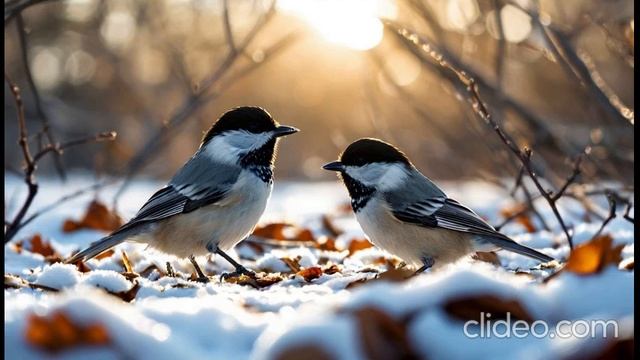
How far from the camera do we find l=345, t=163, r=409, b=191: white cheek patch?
3.85 metres

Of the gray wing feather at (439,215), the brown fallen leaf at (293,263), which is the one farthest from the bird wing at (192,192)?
the gray wing feather at (439,215)

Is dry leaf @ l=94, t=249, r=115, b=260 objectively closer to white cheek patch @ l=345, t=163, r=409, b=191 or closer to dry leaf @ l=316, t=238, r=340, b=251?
dry leaf @ l=316, t=238, r=340, b=251

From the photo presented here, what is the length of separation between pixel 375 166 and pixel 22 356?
8.24 ft

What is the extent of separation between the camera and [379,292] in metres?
1.61

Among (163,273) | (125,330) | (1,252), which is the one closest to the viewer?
(125,330)

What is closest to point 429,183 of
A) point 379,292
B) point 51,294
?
point 51,294

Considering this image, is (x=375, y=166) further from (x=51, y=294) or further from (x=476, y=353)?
(x=476, y=353)

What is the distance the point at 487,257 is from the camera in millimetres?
3971

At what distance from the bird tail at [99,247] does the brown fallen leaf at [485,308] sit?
6.59ft

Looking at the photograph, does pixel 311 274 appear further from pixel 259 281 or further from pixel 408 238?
pixel 408 238

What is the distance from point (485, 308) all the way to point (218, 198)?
229 centimetres

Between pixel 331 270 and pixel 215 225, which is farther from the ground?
pixel 215 225

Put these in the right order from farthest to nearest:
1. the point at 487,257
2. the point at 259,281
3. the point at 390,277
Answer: the point at 487,257
the point at 259,281
the point at 390,277

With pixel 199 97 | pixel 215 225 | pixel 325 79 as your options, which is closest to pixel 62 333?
pixel 215 225
